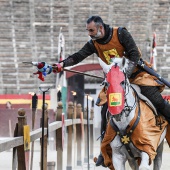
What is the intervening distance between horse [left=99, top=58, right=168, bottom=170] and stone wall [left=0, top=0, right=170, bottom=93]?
66.3 ft

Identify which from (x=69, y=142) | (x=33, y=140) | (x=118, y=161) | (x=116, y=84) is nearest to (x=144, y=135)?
(x=118, y=161)

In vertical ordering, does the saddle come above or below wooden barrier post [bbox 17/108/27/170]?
above

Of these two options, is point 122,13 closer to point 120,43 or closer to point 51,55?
point 51,55

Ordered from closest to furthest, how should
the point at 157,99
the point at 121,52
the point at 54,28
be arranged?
the point at 121,52
the point at 157,99
the point at 54,28

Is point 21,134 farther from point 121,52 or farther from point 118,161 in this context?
point 121,52

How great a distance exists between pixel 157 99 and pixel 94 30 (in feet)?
3.75

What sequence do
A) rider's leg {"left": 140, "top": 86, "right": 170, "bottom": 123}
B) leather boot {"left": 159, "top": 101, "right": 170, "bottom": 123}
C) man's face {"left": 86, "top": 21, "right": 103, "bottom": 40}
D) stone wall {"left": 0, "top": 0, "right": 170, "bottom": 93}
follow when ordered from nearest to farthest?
man's face {"left": 86, "top": 21, "right": 103, "bottom": 40}
rider's leg {"left": 140, "top": 86, "right": 170, "bottom": 123}
leather boot {"left": 159, "top": 101, "right": 170, "bottom": 123}
stone wall {"left": 0, "top": 0, "right": 170, "bottom": 93}

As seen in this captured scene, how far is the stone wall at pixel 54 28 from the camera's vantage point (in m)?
29.0

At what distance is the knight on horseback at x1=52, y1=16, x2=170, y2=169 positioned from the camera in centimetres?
738

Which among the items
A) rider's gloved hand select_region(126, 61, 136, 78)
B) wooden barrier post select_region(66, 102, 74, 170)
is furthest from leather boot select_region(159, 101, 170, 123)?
wooden barrier post select_region(66, 102, 74, 170)

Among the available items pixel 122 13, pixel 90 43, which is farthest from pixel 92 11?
pixel 90 43

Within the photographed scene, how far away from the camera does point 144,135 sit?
7203 millimetres

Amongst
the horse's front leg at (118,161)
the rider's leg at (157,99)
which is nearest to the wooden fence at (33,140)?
the horse's front leg at (118,161)

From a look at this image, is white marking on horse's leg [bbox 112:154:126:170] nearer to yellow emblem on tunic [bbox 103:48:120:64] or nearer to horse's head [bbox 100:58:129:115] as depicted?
horse's head [bbox 100:58:129:115]
